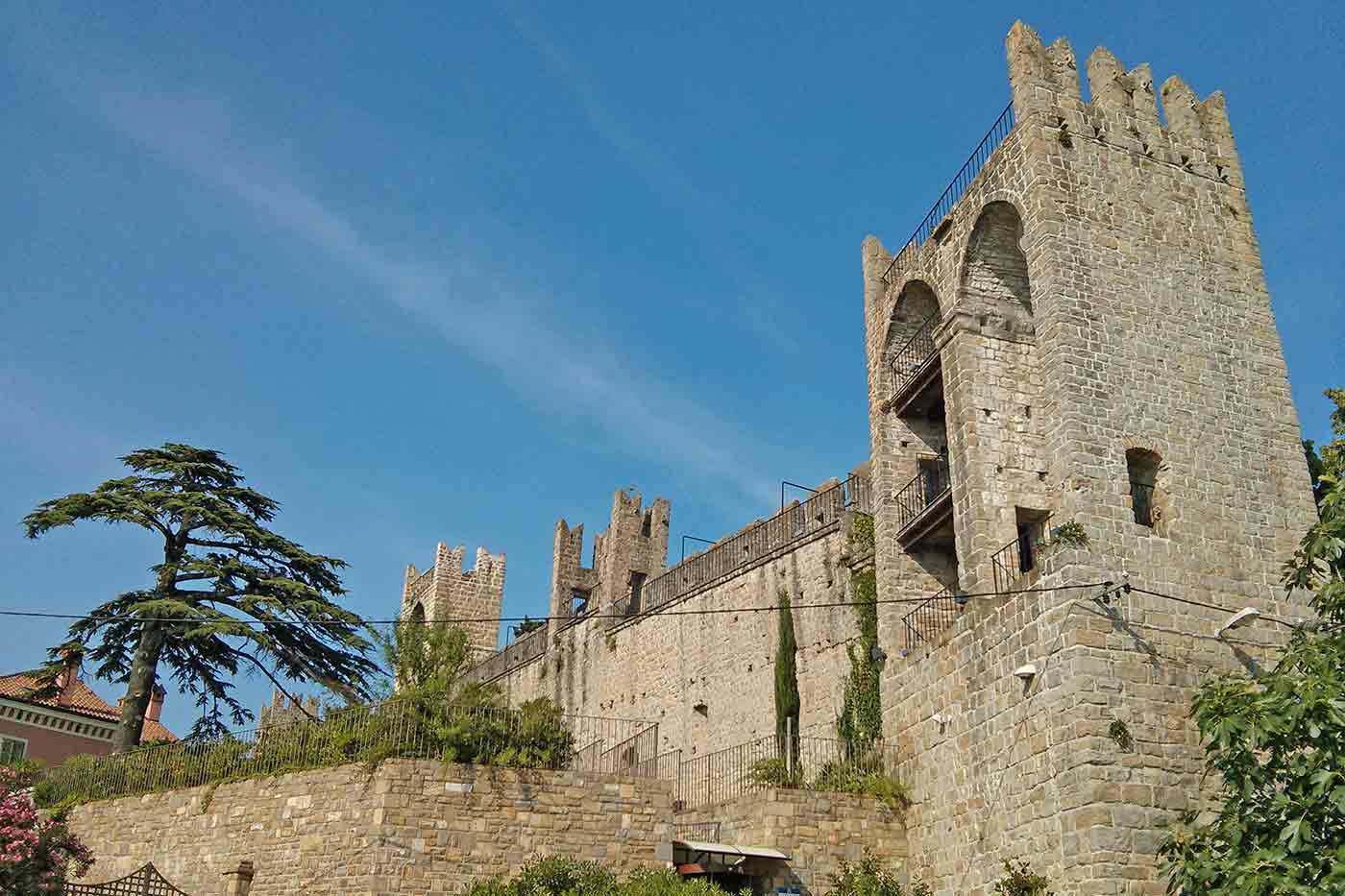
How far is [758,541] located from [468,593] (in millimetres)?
20540

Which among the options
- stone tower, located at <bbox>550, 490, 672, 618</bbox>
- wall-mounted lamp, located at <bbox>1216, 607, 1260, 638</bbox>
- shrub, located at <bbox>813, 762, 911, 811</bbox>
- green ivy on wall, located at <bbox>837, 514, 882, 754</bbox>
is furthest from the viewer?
stone tower, located at <bbox>550, 490, 672, 618</bbox>

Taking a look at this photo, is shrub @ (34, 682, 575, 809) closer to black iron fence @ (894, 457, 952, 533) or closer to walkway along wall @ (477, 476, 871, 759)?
walkway along wall @ (477, 476, 871, 759)

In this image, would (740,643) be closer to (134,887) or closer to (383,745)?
(383,745)

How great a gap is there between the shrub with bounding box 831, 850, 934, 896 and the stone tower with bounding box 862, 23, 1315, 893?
432 mm

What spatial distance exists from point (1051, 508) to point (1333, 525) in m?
4.29

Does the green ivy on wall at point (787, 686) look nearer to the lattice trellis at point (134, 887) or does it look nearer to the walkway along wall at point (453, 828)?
the walkway along wall at point (453, 828)

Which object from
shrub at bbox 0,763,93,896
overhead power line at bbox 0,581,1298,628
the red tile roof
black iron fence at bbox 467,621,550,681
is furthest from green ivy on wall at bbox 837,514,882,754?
the red tile roof

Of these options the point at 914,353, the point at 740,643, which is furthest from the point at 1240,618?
the point at 740,643

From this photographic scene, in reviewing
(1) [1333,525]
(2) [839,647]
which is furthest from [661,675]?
(1) [1333,525]

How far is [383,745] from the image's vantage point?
56.2ft

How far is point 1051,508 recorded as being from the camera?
17250mm

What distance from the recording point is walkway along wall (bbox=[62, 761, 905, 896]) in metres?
16.5

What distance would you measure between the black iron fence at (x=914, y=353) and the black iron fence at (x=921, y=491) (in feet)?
4.96

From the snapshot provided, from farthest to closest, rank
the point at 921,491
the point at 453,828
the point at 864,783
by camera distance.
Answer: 1. the point at 921,491
2. the point at 864,783
3. the point at 453,828
